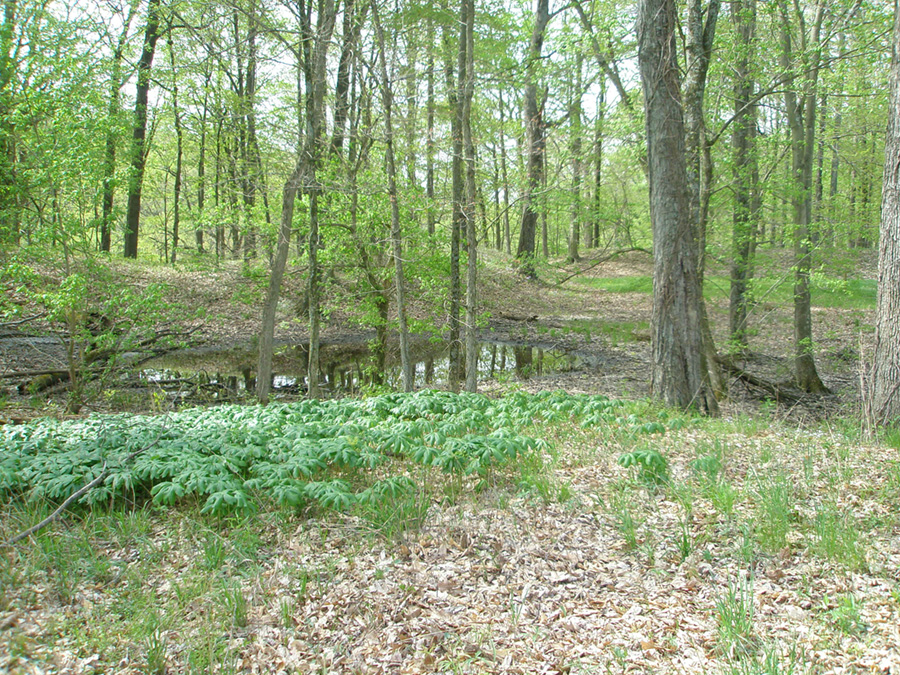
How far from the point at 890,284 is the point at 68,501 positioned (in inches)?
289

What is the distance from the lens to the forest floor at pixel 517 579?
2.66 m

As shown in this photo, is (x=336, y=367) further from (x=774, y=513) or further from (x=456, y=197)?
(x=774, y=513)

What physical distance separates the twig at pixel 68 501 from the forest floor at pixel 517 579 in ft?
0.35

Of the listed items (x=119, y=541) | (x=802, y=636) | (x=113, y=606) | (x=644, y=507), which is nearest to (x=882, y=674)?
(x=802, y=636)

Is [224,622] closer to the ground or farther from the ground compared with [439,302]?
closer to the ground

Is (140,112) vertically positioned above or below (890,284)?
above

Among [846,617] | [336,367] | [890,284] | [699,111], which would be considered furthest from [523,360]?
[846,617]

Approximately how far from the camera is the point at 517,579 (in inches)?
131

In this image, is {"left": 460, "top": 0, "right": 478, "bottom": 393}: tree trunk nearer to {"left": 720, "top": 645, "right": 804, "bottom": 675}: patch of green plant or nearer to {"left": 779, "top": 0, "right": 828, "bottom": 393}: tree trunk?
{"left": 779, "top": 0, "right": 828, "bottom": 393}: tree trunk

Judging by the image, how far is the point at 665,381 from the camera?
703 cm

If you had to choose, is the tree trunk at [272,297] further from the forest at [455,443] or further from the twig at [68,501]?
the twig at [68,501]

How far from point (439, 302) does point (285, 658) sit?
329 inches

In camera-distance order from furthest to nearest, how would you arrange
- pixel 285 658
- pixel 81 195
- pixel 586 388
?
pixel 586 388 < pixel 81 195 < pixel 285 658

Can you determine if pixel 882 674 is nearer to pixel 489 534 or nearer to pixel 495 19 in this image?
pixel 489 534
